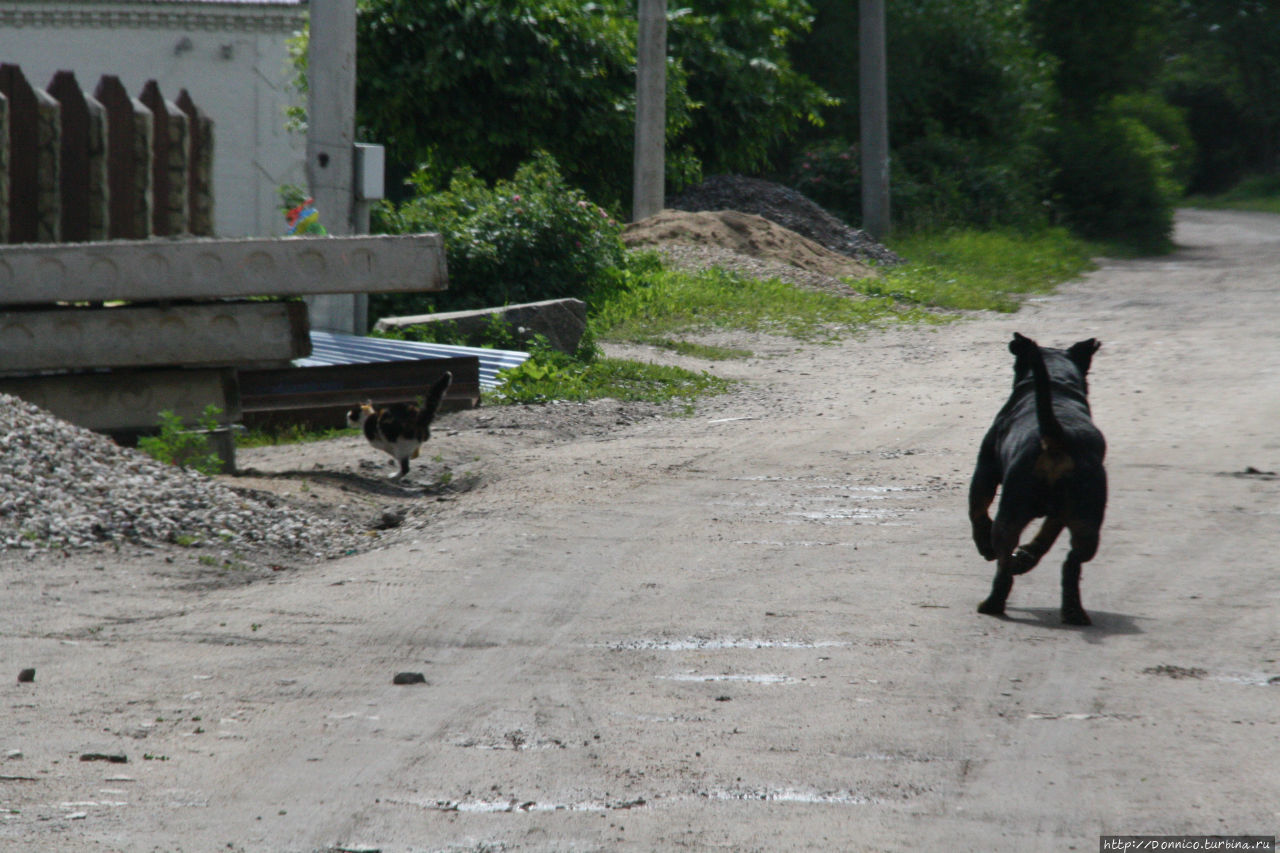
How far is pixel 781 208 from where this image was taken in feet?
85.0

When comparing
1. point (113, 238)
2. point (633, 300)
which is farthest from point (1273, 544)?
point (633, 300)

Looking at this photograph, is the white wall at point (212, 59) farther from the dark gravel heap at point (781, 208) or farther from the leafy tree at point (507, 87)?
the dark gravel heap at point (781, 208)

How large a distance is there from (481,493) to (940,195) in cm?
2276

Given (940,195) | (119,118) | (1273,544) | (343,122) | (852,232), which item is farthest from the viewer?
(940,195)

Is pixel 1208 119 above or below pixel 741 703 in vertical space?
above

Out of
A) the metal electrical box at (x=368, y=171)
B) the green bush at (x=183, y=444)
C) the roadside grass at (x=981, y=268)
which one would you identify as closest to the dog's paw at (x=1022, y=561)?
the green bush at (x=183, y=444)

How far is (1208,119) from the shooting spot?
66.1 metres

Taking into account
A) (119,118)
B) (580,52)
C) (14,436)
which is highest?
(580,52)

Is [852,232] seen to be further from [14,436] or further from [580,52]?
[14,436]

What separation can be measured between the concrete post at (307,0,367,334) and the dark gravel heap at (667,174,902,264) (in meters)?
12.2

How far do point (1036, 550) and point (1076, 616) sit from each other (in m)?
0.32

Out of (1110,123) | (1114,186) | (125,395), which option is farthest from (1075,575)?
(1110,123)

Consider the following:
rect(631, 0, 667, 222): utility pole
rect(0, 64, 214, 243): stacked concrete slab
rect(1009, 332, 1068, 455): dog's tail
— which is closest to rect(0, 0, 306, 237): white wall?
rect(631, 0, 667, 222): utility pole

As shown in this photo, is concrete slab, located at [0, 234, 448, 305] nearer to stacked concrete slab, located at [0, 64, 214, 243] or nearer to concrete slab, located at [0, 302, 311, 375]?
concrete slab, located at [0, 302, 311, 375]
